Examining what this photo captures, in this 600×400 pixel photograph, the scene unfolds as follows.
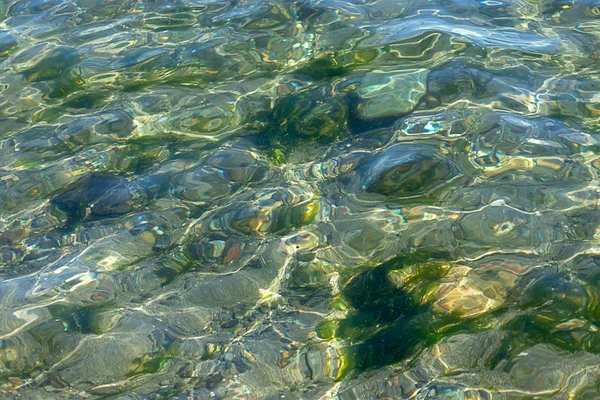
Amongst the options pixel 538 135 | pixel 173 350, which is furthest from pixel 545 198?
pixel 173 350

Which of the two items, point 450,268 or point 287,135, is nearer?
point 450,268

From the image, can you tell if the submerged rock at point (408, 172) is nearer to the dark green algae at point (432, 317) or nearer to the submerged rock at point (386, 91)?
the submerged rock at point (386, 91)

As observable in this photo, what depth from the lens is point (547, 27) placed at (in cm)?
561

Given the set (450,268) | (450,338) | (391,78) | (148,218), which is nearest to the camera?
(450,338)

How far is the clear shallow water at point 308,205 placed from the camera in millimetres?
3107

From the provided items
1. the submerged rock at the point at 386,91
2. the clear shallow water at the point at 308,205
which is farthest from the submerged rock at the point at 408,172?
the submerged rock at the point at 386,91

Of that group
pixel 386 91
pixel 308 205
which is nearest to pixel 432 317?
pixel 308 205

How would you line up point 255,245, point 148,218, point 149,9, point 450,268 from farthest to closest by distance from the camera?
1. point 149,9
2. point 148,218
3. point 255,245
4. point 450,268

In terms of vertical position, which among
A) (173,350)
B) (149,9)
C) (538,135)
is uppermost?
(149,9)

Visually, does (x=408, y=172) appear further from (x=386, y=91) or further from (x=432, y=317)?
(x=432, y=317)

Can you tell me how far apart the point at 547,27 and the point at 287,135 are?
8.74 ft

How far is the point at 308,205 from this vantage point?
157 inches

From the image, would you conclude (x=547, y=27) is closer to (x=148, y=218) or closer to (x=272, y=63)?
(x=272, y=63)

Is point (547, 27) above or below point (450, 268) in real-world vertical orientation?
above
